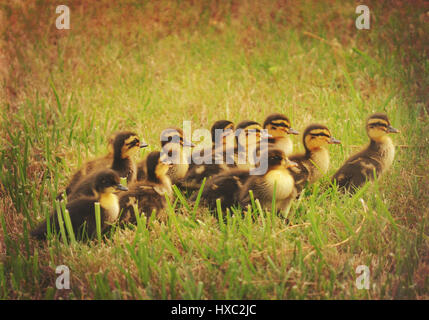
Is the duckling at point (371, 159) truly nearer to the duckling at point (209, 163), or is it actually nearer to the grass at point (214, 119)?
the grass at point (214, 119)

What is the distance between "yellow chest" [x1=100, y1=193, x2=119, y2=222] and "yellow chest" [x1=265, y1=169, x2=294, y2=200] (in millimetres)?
819

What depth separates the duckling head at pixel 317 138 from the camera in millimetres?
3318

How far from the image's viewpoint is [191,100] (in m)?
4.62

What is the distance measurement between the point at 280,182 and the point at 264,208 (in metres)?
0.17

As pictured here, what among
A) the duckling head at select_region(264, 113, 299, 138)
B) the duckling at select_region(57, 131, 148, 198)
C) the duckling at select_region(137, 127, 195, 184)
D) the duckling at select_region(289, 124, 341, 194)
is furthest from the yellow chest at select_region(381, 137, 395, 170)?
the duckling at select_region(57, 131, 148, 198)

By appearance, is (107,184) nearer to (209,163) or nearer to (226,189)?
(226,189)

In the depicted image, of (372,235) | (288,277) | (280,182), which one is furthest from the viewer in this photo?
(280,182)

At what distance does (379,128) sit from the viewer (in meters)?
3.32

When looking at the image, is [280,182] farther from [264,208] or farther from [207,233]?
[207,233]

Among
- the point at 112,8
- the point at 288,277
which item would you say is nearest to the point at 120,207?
the point at 288,277

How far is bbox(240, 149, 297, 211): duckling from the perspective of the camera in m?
2.84

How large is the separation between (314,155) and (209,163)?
0.66 metres

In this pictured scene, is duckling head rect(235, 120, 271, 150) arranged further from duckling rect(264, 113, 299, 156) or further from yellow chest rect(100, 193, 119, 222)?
yellow chest rect(100, 193, 119, 222)
